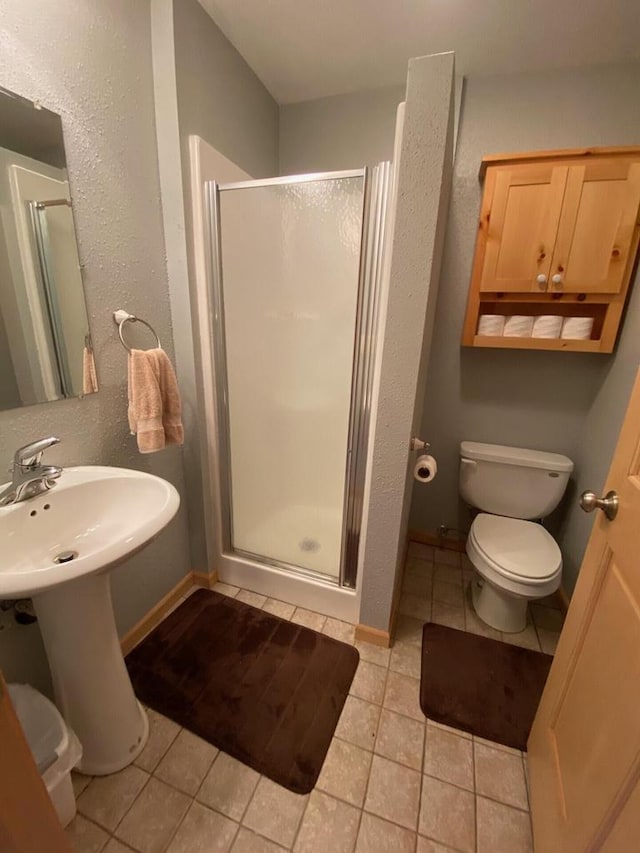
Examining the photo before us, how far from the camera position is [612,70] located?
1.42 metres

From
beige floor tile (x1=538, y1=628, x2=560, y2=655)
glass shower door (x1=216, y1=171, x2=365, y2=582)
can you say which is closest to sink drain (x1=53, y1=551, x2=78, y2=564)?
glass shower door (x1=216, y1=171, x2=365, y2=582)

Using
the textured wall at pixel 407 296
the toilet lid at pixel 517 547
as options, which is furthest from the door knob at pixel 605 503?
the toilet lid at pixel 517 547

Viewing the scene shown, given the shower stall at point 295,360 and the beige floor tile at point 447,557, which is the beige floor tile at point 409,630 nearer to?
the shower stall at point 295,360

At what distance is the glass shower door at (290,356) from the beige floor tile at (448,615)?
1.80 ft

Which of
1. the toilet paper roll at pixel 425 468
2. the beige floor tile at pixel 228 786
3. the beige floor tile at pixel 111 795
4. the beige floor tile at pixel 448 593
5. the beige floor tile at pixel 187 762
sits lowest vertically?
the beige floor tile at pixel 111 795

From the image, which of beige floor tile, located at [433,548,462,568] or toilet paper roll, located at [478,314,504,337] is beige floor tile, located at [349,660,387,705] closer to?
beige floor tile, located at [433,548,462,568]

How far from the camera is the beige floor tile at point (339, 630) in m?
1.52

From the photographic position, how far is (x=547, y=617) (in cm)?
168

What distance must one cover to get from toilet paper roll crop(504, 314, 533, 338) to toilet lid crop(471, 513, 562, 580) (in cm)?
90

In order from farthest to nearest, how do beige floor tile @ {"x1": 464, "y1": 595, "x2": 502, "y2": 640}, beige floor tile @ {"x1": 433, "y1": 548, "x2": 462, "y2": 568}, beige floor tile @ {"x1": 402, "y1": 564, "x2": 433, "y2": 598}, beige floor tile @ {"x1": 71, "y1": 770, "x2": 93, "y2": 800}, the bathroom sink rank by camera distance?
beige floor tile @ {"x1": 433, "y1": 548, "x2": 462, "y2": 568} → beige floor tile @ {"x1": 402, "y1": 564, "x2": 433, "y2": 598} → beige floor tile @ {"x1": 464, "y1": 595, "x2": 502, "y2": 640} → beige floor tile @ {"x1": 71, "y1": 770, "x2": 93, "y2": 800} → the bathroom sink

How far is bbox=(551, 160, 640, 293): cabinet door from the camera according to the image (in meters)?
1.35

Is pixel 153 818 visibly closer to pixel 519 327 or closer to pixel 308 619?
pixel 308 619

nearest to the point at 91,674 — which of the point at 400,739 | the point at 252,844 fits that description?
the point at 252,844

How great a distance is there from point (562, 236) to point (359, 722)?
206 centimetres
